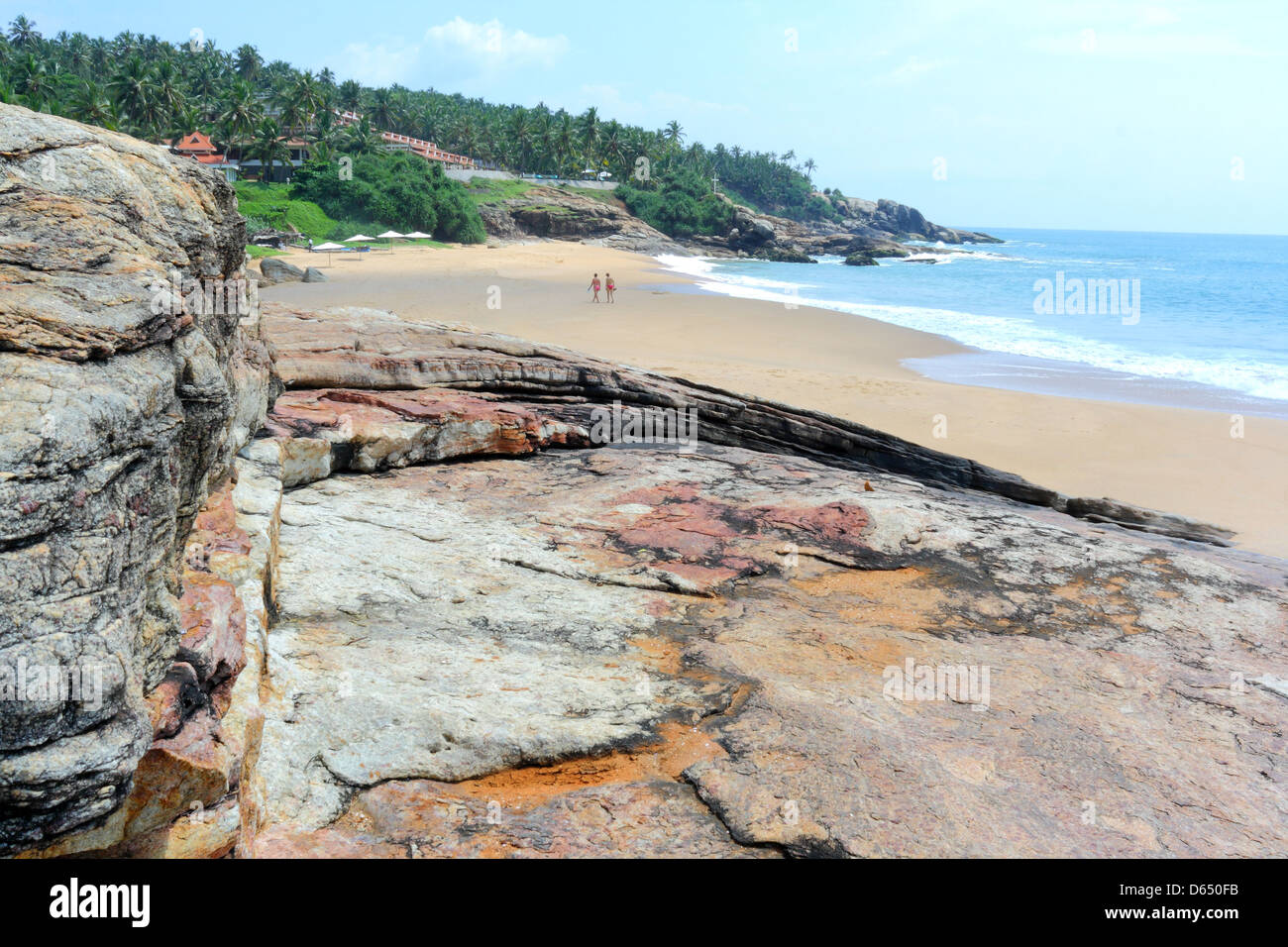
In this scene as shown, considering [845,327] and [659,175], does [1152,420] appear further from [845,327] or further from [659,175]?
[659,175]

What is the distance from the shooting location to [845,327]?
3117 centimetres

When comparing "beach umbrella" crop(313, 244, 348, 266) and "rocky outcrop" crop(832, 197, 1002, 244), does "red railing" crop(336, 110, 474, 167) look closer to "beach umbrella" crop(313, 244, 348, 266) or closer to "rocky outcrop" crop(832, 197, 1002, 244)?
"beach umbrella" crop(313, 244, 348, 266)

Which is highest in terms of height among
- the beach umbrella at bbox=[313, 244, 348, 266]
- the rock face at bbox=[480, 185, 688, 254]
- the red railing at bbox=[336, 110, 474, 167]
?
the red railing at bbox=[336, 110, 474, 167]

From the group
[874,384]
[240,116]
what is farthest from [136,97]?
[874,384]

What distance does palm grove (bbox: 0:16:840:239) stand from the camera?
57.1 meters

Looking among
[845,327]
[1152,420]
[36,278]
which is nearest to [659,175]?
[845,327]

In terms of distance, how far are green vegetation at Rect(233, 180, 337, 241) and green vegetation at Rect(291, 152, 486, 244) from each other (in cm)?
128

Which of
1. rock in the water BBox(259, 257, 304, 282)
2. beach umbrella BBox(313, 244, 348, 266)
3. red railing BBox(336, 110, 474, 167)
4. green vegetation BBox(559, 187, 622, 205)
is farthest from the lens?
green vegetation BBox(559, 187, 622, 205)

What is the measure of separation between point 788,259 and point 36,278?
84.5 metres

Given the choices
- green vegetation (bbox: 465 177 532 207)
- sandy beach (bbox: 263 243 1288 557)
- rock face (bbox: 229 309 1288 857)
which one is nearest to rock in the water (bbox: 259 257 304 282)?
sandy beach (bbox: 263 243 1288 557)

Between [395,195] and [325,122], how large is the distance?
1533cm

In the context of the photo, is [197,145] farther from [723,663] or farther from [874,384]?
[723,663]

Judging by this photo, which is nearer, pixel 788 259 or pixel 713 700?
pixel 713 700

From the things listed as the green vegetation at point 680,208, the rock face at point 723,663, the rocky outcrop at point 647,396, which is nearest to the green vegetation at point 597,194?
the green vegetation at point 680,208
